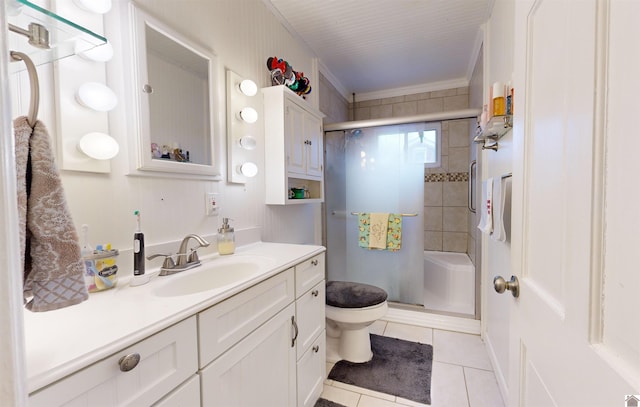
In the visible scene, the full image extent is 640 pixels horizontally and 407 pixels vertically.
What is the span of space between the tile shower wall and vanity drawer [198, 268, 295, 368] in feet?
8.44

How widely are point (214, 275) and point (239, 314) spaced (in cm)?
39

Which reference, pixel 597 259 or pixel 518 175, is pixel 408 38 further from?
pixel 597 259

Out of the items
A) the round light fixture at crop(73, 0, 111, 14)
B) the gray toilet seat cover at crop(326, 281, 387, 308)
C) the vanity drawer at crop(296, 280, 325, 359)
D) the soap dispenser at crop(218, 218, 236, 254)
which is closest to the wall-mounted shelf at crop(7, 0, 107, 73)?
the round light fixture at crop(73, 0, 111, 14)

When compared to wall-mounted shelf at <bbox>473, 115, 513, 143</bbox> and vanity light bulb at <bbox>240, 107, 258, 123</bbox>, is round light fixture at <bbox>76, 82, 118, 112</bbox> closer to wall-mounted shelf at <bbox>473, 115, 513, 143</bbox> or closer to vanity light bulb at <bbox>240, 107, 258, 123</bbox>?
vanity light bulb at <bbox>240, 107, 258, 123</bbox>

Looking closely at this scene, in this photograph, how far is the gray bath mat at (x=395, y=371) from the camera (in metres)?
1.61

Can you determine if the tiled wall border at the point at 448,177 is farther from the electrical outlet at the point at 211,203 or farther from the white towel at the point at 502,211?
the electrical outlet at the point at 211,203

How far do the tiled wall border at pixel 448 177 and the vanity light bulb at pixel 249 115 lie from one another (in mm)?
2389

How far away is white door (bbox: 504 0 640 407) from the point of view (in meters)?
0.37

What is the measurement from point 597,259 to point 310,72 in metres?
2.46

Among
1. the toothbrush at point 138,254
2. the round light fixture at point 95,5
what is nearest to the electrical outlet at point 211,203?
the toothbrush at point 138,254

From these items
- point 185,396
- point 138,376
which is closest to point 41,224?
point 138,376

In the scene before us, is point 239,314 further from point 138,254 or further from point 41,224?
point 41,224

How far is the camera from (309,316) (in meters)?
1.42

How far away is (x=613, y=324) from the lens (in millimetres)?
384
